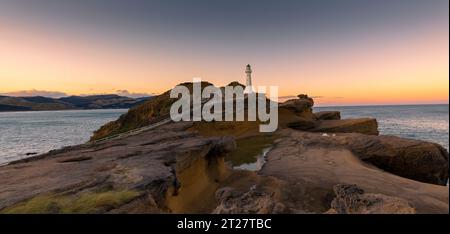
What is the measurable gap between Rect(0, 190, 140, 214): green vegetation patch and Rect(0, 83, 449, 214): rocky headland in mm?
30

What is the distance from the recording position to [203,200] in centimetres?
1770

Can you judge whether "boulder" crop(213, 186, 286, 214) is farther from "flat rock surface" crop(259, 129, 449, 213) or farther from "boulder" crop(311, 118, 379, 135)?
"boulder" crop(311, 118, 379, 135)

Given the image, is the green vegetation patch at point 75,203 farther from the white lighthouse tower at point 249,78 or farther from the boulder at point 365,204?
the white lighthouse tower at point 249,78

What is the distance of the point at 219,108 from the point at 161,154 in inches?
1278

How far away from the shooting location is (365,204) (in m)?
8.37

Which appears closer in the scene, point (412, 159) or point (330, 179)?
point (330, 179)

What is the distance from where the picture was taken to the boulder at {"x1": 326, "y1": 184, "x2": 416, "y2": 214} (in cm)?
748

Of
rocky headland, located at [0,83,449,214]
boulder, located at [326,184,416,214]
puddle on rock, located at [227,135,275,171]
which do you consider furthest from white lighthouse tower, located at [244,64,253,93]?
boulder, located at [326,184,416,214]

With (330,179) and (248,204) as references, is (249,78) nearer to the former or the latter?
(330,179)

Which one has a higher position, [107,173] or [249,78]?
[249,78]

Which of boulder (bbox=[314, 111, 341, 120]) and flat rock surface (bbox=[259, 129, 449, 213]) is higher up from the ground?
boulder (bbox=[314, 111, 341, 120])

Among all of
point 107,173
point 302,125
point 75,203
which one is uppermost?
point 107,173

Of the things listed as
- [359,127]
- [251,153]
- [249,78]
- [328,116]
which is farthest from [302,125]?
[251,153]

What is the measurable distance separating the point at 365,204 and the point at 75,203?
28.4ft
